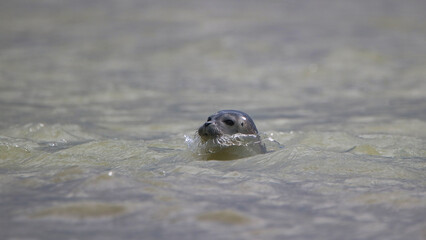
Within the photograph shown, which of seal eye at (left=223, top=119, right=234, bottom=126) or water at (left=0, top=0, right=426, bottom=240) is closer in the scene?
water at (left=0, top=0, right=426, bottom=240)

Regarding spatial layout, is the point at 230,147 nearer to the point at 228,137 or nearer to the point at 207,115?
the point at 228,137

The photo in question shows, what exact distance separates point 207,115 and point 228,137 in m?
3.67

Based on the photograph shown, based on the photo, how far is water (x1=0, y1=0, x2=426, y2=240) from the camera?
4.02 meters

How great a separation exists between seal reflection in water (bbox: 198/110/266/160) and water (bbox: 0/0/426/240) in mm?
198

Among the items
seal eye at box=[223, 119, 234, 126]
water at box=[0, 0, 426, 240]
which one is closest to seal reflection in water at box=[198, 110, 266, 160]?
seal eye at box=[223, 119, 234, 126]

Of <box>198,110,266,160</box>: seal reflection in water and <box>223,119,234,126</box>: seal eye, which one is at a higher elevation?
<box>223,119,234,126</box>: seal eye

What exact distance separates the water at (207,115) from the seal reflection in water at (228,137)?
20 centimetres

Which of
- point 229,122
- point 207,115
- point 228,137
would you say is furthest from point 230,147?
point 207,115

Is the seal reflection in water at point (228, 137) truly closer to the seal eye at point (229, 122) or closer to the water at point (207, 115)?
the seal eye at point (229, 122)

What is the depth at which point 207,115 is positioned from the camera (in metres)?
9.85

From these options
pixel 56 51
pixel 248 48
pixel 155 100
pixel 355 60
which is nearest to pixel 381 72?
pixel 355 60

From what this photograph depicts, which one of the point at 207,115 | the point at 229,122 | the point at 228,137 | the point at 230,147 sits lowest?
the point at 207,115

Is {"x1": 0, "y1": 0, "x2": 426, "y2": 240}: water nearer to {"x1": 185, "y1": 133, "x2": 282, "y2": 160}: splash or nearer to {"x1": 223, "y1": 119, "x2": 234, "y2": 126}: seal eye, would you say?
{"x1": 185, "y1": 133, "x2": 282, "y2": 160}: splash

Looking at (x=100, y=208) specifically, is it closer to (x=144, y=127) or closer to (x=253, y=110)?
(x=144, y=127)
